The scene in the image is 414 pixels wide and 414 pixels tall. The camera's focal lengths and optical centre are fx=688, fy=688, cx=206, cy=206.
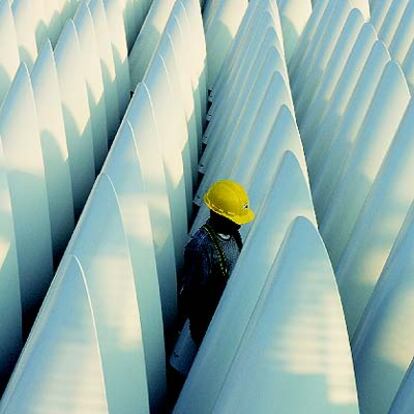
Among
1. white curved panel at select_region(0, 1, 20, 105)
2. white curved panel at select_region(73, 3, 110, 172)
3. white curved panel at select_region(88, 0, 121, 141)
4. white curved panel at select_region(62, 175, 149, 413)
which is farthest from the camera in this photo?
white curved panel at select_region(88, 0, 121, 141)

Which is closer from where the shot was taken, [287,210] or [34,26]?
[287,210]

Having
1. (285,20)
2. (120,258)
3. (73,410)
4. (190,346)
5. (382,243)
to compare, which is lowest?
(190,346)

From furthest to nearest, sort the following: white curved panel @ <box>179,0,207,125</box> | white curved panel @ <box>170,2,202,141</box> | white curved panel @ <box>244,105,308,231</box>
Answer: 1. white curved panel @ <box>179,0,207,125</box>
2. white curved panel @ <box>170,2,202,141</box>
3. white curved panel @ <box>244,105,308,231</box>

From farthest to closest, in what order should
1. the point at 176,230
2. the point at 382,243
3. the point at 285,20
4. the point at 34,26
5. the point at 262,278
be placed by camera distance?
the point at 285,20, the point at 34,26, the point at 176,230, the point at 382,243, the point at 262,278

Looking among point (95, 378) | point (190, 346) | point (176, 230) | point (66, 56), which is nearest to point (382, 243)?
point (190, 346)

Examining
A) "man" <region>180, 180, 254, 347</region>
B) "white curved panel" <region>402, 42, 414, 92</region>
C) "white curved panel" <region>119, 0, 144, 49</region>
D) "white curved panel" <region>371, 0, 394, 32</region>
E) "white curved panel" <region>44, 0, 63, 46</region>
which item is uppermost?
"white curved panel" <region>371, 0, 394, 32</region>

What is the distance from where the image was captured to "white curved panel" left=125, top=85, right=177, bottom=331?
1581mm

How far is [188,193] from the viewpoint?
2.13 m

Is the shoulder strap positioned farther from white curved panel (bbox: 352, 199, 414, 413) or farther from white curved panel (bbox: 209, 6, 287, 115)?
white curved panel (bbox: 209, 6, 287, 115)

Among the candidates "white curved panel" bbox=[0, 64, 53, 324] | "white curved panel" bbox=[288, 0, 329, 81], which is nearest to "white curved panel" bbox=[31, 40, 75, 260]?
"white curved panel" bbox=[0, 64, 53, 324]

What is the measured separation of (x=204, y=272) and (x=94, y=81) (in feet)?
3.12

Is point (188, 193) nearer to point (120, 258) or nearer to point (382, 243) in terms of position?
point (382, 243)

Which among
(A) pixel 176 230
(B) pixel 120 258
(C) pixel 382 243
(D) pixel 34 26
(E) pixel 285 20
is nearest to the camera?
(B) pixel 120 258

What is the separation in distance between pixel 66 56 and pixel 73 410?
1370 millimetres
